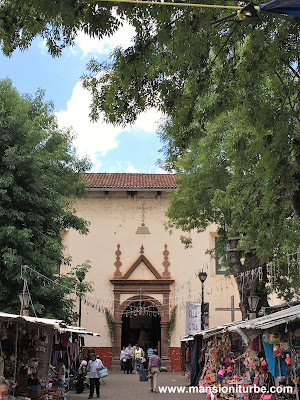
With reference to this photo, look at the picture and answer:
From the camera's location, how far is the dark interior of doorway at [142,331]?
36.1 metres

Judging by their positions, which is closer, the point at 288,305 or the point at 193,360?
the point at 288,305

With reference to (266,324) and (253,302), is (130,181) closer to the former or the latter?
(253,302)

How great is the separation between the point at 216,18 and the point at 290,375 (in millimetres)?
7396

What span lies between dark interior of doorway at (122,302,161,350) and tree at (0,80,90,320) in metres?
14.0

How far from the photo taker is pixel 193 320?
28.7 m

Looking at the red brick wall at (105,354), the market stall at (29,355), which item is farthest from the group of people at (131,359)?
the market stall at (29,355)

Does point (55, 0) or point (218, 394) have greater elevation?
point (55, 0)

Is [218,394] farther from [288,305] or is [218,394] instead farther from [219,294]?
[219,294]

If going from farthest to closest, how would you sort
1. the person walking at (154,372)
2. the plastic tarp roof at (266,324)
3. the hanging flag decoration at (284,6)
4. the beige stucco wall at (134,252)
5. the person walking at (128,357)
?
1. the beige stucco wall at (134,252)
2. the person walking at (128,357)
3. the person walking at (154,372)
4. the plastic tarp roof at (266,324)
5. the hanging flag decoration at (284,6)

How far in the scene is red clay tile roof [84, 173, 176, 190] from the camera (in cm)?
3375

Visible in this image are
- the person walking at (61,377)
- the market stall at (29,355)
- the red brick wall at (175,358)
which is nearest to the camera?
the market stall at (29,355)

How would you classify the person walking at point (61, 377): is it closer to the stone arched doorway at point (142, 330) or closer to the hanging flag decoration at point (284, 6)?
the hanging flag decoration at point (284, 6)

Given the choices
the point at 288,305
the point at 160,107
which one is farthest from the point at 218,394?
the point at 160,107

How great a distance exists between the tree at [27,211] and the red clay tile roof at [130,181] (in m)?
10.3
